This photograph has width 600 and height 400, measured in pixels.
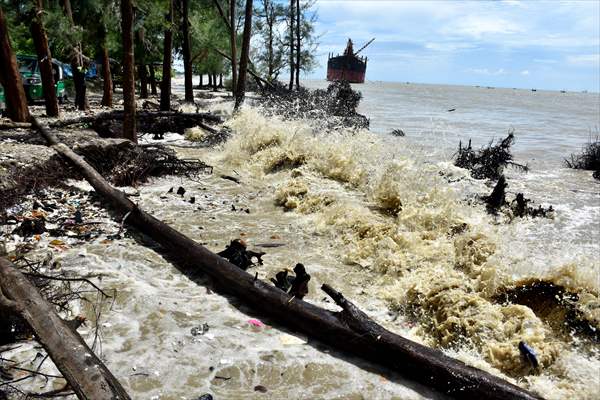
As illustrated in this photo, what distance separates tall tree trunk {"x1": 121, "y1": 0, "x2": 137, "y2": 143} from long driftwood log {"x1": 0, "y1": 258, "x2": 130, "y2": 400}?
30.0 feet

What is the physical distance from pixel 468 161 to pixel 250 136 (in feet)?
24.4

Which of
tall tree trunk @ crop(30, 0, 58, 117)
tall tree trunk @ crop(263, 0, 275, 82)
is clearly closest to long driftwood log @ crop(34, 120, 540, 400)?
tall tree trunk @ crop(30, 0, 58, 117)

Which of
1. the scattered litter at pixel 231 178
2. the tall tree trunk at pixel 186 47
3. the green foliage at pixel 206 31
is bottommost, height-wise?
the scattered litter at pixel 231 178

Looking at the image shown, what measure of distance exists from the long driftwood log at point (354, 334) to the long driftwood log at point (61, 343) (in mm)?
1954

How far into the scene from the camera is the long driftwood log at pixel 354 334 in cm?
343

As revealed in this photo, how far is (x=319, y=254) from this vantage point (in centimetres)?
665

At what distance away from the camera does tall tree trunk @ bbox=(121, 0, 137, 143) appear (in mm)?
10859

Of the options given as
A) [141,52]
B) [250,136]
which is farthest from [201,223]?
[141,52]

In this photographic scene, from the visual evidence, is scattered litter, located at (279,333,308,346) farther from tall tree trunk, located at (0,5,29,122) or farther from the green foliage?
the green foliage

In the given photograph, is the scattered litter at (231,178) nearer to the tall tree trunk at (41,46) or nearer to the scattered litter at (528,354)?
the scattered litter at (528,354)

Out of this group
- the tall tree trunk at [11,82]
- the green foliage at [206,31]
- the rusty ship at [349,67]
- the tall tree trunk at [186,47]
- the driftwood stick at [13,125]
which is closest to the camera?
the driftwood stick at [13,125]

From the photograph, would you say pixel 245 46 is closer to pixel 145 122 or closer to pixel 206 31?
pixel 145 122

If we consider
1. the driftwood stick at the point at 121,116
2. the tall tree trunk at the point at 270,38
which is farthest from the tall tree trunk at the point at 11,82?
the tall tree trunk at the point at 270,38

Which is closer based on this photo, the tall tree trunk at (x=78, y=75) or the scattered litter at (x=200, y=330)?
the scattered litter at (x=200, y=330)
